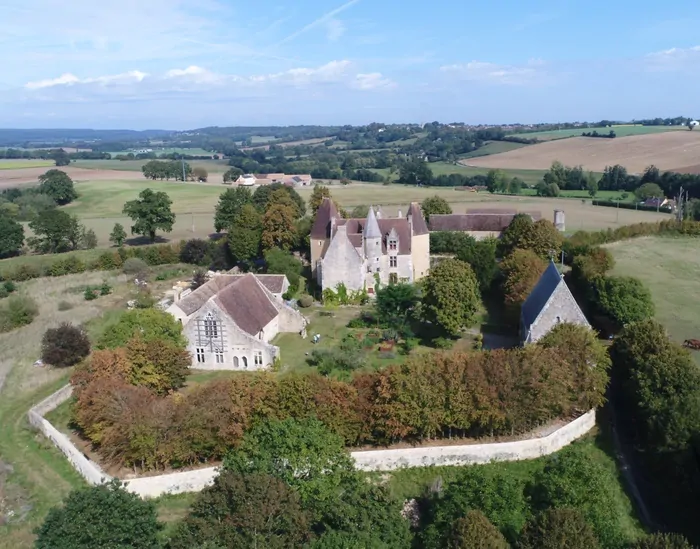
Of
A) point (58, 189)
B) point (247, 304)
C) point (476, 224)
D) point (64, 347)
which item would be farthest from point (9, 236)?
point (476, 224)

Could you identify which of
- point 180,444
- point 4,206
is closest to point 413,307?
point 180,444

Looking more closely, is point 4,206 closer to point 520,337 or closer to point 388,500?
point 520,337

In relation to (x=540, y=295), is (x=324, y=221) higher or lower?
higher

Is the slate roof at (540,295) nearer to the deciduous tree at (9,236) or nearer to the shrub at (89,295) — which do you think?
the shrub at (89,295)

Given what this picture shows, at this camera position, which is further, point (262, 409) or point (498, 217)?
point (498, 217)

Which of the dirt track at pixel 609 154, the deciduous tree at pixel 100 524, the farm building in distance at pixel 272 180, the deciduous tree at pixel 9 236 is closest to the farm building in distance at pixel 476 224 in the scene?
the deciduous tree at pixel 9 236

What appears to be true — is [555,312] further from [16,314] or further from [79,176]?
[79,176]
